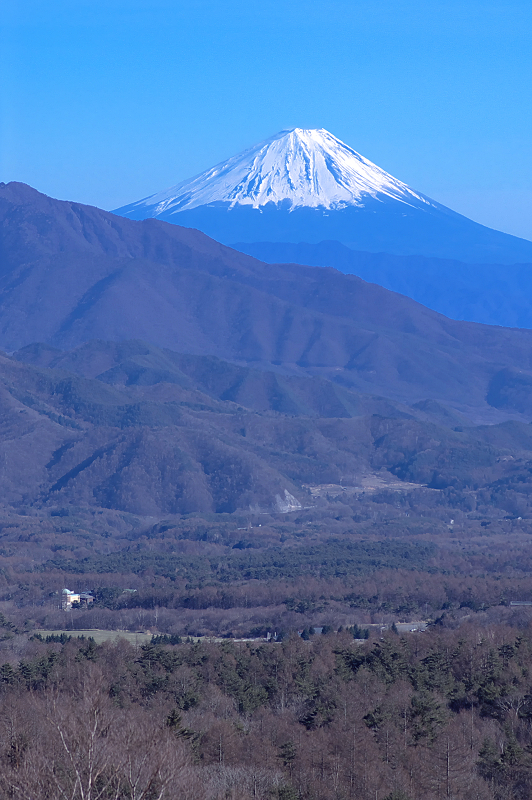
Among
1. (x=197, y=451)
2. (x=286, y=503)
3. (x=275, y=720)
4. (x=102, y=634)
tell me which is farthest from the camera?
(x=197, y=451)

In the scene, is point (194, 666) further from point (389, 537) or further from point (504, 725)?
point (389, 537)

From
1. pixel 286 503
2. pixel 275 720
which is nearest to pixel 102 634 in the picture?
pixel 275 720

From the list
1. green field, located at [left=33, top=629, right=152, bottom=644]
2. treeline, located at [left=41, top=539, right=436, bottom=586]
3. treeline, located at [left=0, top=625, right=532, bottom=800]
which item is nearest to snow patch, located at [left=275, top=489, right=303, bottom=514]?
treeline, located at [left=41, top=539, right=436, bottom=586]

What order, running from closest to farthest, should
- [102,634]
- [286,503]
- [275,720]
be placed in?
[275,720]
[102,634]
[286,503]

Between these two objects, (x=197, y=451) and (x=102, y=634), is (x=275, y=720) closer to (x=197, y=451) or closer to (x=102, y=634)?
(x=102, y=634)

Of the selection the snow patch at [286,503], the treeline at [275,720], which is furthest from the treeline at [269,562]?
the treeline at [275,720]

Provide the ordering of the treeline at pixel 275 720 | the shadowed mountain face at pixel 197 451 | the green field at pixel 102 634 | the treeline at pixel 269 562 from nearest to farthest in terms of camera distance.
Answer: the treeline at pixel 275 720 → the green field at pixel 102 634 → the treeline at pixel 269 562 → the shadowed mountain face at pixel 197 451

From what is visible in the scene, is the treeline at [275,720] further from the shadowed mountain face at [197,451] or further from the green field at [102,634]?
the shadowed mountain face at [197,451]

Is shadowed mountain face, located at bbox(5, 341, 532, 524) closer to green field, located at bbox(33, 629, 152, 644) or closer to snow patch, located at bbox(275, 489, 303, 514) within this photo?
snow patch, located at bbox(275, 489, 303, 514)

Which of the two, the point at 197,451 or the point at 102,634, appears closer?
the point at 102,634
